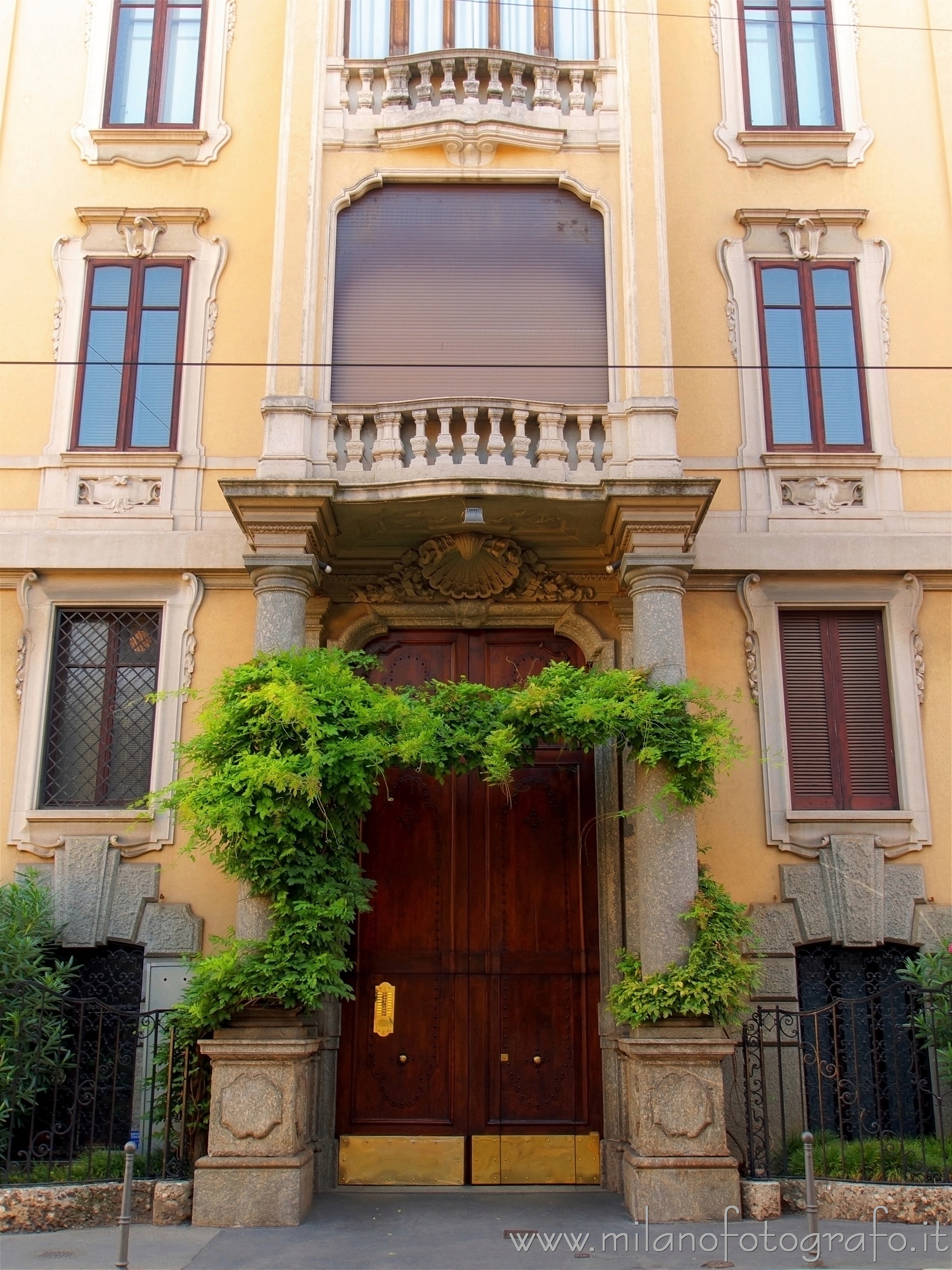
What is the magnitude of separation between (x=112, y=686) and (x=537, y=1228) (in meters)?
6.46

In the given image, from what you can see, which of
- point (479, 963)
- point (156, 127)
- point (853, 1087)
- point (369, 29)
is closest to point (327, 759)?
point (479, 963)

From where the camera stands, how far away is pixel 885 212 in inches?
517

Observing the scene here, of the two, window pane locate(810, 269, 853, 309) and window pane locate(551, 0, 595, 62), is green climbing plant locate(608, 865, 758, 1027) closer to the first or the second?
window pane locate(810, 269, 853, 309)

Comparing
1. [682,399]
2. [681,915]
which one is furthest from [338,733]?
[682,399]

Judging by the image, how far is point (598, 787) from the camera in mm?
11438

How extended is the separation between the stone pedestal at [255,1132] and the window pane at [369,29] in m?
10.2

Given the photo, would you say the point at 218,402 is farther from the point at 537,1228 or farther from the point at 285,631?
the point at 537,1228

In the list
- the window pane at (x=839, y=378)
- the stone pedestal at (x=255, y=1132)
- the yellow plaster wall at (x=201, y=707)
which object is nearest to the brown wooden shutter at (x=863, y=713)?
the window pane at (x=839, y=378)

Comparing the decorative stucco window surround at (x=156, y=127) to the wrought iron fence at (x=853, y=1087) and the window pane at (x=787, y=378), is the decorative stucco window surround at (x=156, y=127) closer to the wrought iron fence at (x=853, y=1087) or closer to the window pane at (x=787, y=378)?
the window pane at (x=787, y=378)

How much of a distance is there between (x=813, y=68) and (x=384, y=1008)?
1158cm

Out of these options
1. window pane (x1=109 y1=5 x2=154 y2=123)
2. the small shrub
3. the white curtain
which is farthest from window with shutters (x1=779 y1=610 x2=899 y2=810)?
window pane (x1=109 y1=5 x2=154 y2=123)

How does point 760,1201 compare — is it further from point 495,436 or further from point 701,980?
point 495,436

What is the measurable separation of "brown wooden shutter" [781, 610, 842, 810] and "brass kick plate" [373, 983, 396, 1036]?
4.35 m

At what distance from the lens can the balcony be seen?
1223cm
